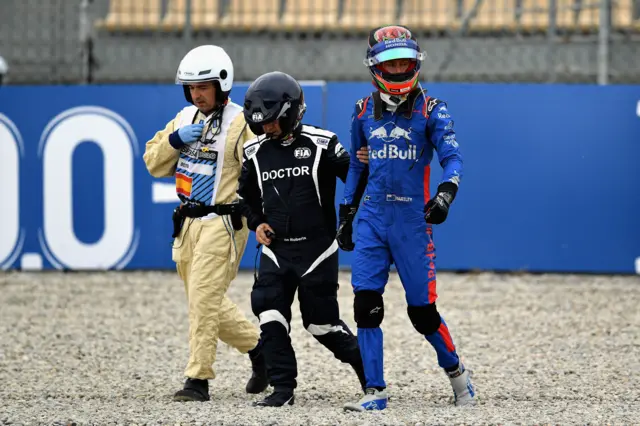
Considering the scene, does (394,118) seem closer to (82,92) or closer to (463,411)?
A: (463,411)

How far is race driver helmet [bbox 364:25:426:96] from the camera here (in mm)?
5965

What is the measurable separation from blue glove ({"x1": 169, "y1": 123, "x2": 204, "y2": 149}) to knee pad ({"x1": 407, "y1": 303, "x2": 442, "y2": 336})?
1465 millimetres

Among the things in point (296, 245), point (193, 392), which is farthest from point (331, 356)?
point (296, 245)

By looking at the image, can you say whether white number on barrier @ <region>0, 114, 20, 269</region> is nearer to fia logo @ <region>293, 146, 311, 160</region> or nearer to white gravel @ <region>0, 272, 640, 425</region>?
white gravel @ <region>0, 272, 640, 425</region>

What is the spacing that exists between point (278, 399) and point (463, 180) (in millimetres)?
5389

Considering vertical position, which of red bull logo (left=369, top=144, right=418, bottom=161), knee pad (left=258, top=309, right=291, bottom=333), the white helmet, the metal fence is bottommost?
knee pad (left=258, top=309, right=291, bottom=333)

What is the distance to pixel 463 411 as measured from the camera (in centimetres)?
583

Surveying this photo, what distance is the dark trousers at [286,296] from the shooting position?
6.11 meters

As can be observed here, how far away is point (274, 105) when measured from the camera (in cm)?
605

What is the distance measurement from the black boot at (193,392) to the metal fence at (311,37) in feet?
19.6

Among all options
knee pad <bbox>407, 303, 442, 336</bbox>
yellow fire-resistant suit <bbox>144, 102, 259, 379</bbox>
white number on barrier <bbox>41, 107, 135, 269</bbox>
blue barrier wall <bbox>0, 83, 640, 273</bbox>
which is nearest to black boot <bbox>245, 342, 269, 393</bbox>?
yellow fire-resistant suit <bbox>144, 102, 259, 379</bbox>

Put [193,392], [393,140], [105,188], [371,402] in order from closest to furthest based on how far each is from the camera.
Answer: [371,402] < [393,140] < [193,392] < [105,188]

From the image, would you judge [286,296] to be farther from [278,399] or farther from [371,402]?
[371,402]

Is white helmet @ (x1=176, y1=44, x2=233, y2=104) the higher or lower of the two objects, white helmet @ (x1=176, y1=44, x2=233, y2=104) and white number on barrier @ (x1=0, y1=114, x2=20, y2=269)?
the higher
